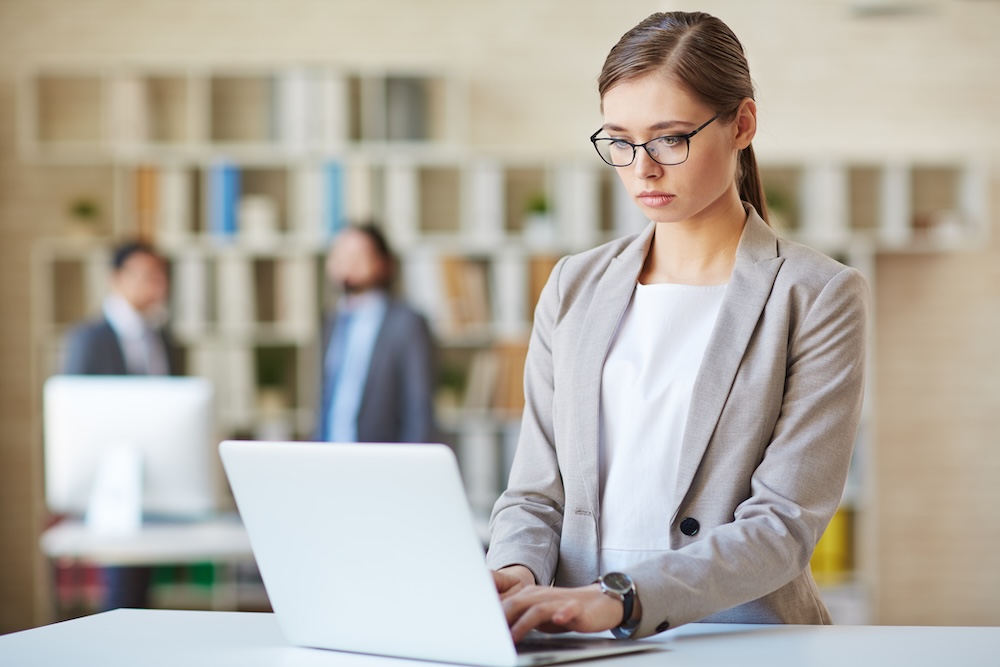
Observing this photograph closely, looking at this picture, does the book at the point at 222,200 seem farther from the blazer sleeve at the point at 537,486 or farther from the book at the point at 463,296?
the blazer sleeve at the point at 537,486

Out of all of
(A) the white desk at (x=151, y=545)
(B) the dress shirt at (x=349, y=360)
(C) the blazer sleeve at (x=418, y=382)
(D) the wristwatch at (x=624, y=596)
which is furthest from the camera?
(B) the dress shirt at (x=349, y=360)

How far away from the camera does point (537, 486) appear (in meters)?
1.51

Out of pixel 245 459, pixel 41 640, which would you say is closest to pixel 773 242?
pixel 245 459

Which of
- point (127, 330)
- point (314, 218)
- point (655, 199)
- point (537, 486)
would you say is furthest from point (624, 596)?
point (314, 218)

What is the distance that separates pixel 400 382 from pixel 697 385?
280 cm

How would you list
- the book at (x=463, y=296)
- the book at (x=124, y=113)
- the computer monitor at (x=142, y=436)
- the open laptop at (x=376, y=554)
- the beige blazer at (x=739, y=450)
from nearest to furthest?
1. the open laptop at (x=376, y=554)
2. the beige blazer at (x=739, y=450)
3. the computer monitor at (x=142, y=436)
4. the book at (x=124, y=113)
5. the book at (x=463, y=296)

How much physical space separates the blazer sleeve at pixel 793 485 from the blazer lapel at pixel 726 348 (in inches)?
1.6

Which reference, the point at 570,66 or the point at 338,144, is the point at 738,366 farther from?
the point at 570,66

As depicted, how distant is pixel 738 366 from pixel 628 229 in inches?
141

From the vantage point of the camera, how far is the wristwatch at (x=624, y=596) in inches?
46.2

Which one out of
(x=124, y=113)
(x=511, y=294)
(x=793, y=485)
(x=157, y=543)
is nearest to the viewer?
(x=793, y=485)

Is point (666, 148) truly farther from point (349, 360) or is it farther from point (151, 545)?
point (349, 360)

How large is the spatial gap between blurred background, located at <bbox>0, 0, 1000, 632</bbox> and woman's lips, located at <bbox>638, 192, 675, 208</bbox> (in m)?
3.54

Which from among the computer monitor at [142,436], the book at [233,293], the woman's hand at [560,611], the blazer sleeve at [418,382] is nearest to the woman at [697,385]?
the woman's hand at [560,611]
